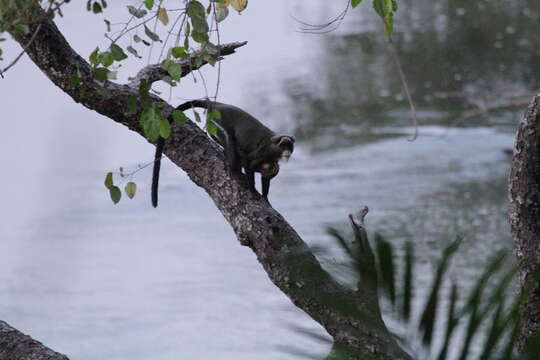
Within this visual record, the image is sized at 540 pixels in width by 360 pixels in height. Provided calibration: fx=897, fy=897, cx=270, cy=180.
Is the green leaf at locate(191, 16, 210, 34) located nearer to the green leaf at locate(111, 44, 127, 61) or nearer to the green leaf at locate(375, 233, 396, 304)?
the green leaf at locate(111, 44, 127, 61)

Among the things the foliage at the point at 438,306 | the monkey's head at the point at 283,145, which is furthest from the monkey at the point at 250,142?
the foliage at the point at 438,306

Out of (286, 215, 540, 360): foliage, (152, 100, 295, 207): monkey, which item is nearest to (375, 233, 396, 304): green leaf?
(286, 215, 540, 360): foliage

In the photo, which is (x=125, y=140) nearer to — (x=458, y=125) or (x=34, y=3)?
(x=458, y=125)

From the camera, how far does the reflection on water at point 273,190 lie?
485 cm

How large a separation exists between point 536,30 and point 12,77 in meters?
5.15

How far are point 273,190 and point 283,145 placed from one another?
13.3 feet

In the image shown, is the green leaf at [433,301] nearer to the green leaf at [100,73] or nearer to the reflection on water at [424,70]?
the green leaf at [100,73]

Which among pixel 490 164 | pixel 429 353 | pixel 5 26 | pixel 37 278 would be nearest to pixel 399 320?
pixel 429 353

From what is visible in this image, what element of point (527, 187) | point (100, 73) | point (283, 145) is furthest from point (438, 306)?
point (283, 145)

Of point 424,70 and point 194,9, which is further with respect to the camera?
point 424,70

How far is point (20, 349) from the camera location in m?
1.92

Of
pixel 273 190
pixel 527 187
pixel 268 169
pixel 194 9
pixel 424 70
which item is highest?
pixel 194 9

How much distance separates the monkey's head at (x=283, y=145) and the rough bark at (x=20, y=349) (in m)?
0.87

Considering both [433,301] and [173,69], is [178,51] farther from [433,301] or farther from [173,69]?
[433,301]
